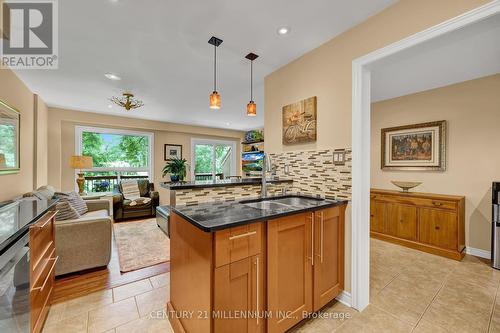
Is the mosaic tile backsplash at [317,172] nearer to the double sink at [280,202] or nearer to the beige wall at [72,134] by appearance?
the double sink at [280,202]

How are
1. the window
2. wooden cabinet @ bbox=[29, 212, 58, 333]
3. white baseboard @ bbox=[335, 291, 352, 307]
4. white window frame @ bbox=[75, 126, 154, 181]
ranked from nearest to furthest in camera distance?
wooden cabinet @ bbox=[29, 212, 58, 333] < white baseboard @ bbox=[335, 291, 352, 307] < white window frame @ bbox=[75, 126, 154, 181] < the window

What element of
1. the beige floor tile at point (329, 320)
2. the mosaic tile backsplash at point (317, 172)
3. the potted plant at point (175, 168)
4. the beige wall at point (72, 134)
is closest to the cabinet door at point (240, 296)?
the beige floor tile at point (329, 320)

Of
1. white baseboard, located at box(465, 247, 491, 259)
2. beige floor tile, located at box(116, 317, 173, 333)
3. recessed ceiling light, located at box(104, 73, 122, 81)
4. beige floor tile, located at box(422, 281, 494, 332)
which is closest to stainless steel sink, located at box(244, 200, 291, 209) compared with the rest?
beige floor tile, located at box(116, 317, 173, 333)

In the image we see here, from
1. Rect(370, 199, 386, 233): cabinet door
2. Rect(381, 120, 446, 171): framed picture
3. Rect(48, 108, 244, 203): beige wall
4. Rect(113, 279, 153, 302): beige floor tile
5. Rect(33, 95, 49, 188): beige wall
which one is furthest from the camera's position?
Rect(48, 108, 244, 203): beige wall

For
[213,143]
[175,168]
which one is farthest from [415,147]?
[213,143]

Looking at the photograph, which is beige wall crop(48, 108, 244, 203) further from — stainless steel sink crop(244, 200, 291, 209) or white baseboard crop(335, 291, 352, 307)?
white baseboard crop(335, 291, 352, 307)

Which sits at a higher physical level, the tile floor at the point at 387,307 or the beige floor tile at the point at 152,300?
the tile floor at the point at 387,307

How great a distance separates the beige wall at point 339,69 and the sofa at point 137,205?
11.8ft

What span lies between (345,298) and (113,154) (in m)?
5.87

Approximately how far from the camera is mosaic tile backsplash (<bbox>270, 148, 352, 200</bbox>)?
1938mm

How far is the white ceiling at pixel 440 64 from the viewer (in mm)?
1727

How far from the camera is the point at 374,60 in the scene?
1731mm

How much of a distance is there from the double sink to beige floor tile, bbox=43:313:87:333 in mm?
1589

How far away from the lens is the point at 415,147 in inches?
134
